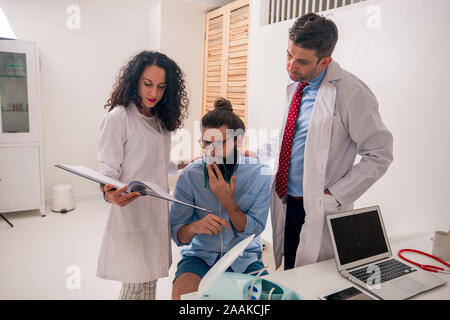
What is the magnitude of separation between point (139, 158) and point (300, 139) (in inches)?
26.8

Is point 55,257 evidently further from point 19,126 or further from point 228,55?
point 228,55

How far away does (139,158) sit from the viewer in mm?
1403

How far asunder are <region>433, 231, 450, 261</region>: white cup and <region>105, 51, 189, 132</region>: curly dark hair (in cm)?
116

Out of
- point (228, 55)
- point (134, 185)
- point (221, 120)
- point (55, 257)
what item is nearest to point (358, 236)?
point (221, 120)

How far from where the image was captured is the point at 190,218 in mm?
1422

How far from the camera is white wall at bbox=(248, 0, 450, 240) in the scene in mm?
1501

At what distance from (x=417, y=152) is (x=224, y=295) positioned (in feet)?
4.06

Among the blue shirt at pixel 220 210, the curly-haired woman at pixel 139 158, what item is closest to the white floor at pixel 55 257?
the curly-haired woman at pixel 139 158

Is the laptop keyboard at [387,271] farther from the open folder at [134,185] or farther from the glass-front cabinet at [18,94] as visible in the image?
the glass-front cabinet at [18,94]

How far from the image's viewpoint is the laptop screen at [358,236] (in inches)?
45.6

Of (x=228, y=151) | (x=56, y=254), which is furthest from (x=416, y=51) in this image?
(x=56, y=254)

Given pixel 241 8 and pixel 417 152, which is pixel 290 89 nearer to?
pixel 417 152

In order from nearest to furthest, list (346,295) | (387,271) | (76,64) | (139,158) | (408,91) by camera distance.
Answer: (346,295), (387,271), (139,158), (408,91), (76,64)

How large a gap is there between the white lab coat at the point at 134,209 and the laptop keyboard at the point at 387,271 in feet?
2.64
